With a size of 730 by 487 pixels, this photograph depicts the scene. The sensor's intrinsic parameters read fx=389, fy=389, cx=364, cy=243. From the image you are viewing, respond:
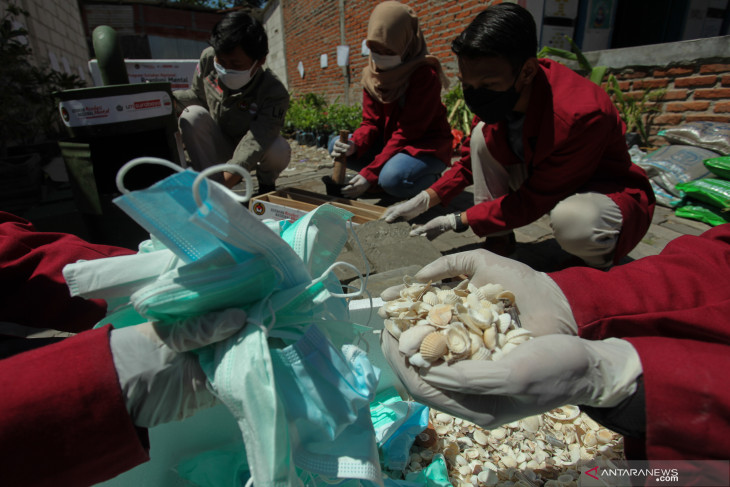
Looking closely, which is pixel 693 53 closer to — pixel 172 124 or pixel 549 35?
pixel 549 35

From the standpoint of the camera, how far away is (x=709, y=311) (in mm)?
896

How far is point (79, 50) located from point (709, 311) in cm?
1110

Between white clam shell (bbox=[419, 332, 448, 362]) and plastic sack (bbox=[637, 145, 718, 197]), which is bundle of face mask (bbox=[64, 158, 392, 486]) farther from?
plastic sack (bbox=[637, 145, 718, 197])

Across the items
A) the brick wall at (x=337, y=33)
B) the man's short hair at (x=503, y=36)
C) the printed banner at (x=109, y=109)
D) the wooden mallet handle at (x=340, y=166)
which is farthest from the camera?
the brick wall at (x=337, y=33)

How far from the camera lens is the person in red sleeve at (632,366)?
2.33 ft

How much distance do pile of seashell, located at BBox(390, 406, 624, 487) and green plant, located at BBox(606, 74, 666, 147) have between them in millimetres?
3463

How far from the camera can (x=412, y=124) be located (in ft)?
10.2

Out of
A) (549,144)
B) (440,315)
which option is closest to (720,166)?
(549,144)

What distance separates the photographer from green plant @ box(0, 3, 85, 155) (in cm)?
379

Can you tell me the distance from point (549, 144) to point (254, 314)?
1.73 metres

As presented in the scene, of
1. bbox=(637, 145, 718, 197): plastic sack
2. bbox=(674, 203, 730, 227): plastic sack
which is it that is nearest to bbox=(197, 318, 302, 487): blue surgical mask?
bbox=(674, 203, 730, 227): plastic sack

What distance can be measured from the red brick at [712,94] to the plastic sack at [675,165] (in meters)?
0.54

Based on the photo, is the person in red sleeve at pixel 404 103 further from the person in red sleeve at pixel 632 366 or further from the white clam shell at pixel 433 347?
the white clam shell at pixel 433 347

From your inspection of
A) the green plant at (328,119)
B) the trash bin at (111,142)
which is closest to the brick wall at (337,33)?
the green plant at (328,119)
